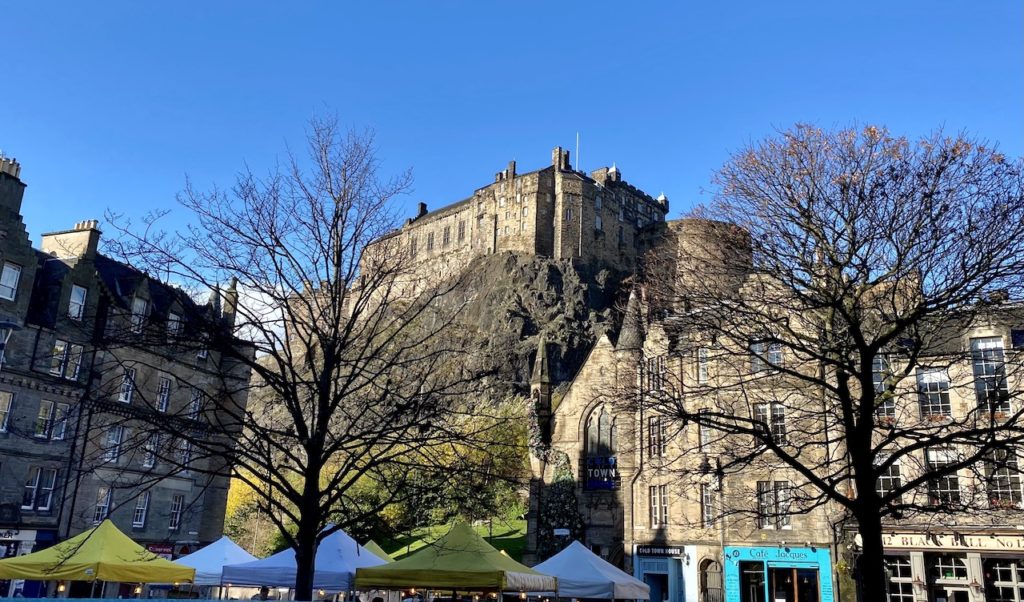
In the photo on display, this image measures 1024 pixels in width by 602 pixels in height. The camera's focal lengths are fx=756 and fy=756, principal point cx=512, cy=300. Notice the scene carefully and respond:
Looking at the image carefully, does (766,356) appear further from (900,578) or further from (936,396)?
(900,578)

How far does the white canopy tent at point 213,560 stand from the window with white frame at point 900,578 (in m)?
20.5

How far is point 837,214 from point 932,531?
53.8ft

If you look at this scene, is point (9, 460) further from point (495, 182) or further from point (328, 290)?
point (495, 182)

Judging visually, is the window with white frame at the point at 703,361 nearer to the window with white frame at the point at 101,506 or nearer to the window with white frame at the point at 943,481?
the window with white frame at the point at 943,481

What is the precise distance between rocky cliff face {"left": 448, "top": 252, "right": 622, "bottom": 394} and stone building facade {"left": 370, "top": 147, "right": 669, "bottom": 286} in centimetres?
274

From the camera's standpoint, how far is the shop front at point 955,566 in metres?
23.5

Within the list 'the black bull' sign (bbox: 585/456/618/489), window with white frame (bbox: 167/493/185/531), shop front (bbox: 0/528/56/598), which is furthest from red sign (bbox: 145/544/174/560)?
'the black bull' sign (bbox: 585/456/618/489)

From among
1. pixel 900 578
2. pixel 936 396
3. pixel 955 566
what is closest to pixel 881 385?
pixel 936 396

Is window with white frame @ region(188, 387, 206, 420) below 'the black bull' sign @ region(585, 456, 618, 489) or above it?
below

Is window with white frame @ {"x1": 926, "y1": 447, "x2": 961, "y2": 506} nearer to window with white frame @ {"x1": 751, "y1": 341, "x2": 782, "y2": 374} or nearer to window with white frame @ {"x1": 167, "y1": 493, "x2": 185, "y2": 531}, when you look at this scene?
window with white frame @ {"x1": 751, "y1": 341, "x2": 782, "y2": 374}

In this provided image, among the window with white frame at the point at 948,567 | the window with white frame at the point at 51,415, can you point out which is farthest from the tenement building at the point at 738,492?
the window with white frame at the point at 51,415

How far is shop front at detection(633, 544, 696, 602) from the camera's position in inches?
1167

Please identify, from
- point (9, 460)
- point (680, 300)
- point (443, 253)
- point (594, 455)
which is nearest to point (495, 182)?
point (443, 253)

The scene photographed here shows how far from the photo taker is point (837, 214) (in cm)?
1340
